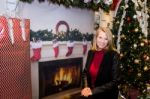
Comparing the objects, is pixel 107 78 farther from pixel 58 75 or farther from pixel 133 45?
pixel 133 45

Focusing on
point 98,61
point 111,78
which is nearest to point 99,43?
point 98,61

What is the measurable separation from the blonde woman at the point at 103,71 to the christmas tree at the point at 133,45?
211 cm

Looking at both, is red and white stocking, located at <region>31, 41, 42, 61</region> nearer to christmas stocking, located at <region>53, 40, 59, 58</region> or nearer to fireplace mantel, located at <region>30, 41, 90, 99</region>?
fireplace mantel, located at <region>30, 41, 90, 99</region>

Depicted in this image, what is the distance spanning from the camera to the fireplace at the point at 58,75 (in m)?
4.16

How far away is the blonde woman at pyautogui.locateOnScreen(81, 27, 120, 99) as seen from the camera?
261 cm

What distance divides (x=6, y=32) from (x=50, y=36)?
1.56 meters

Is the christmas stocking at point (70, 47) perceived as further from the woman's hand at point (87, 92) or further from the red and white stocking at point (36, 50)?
the woman's hand at point (87, 92)

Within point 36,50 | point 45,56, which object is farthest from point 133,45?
point 36,50

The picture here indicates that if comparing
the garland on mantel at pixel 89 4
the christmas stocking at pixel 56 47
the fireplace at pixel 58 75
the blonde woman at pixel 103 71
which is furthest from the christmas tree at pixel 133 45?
the blonde woman at pixel 103 71

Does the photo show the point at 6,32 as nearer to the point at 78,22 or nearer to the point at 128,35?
the point at 78,22

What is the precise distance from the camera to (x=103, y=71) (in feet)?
8.73

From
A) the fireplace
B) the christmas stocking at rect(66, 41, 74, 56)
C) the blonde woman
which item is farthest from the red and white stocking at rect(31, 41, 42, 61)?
the blonde woman

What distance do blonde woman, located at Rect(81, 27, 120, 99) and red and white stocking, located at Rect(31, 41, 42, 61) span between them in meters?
1.35

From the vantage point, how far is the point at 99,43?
2729mm
